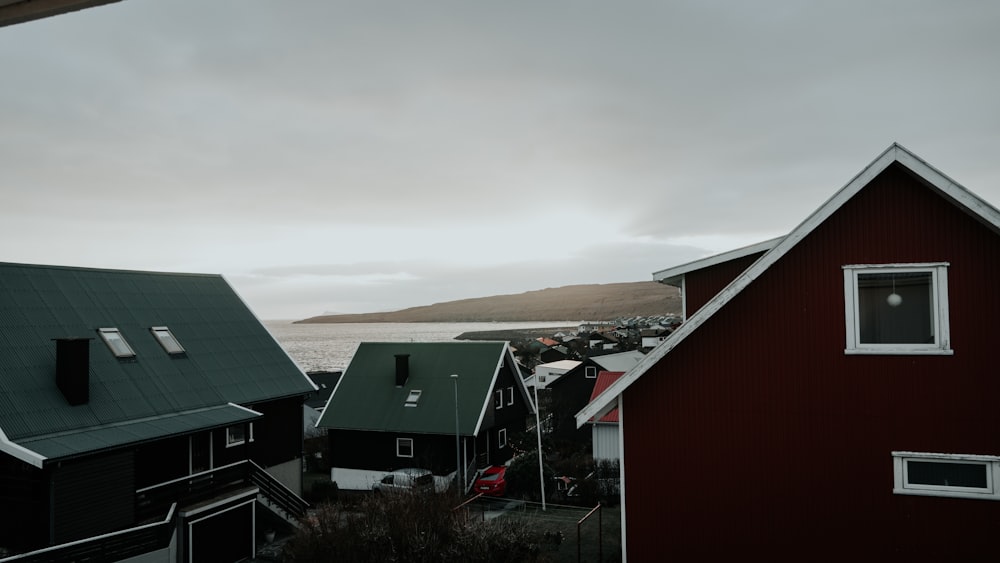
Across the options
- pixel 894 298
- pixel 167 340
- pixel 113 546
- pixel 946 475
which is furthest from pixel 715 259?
pixel 167 340

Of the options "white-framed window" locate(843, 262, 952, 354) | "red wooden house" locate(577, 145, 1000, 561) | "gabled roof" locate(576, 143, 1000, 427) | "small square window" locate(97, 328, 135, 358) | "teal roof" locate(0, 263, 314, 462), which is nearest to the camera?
"gabled roof" locate(576, 143, 1000, 427)

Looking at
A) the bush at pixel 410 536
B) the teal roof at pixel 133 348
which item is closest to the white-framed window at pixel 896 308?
the bush at pixel 410 536

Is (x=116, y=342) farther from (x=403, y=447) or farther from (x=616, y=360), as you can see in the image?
(x=616, y=360)

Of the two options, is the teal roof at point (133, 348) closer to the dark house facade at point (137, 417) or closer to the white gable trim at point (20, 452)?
the dark house facade at point (137, 417)

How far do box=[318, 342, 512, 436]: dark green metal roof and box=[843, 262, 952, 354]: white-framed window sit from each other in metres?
22.1

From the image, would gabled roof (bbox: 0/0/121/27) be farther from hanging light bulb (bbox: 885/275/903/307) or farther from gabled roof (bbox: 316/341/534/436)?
gabled roof (bbox: 316/341/534/436)

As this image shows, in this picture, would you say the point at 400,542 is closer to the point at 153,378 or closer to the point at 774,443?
the point at 774,443

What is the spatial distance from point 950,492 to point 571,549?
8945 millimetres

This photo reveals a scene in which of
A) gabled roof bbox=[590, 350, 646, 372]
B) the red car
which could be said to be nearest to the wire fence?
the red car

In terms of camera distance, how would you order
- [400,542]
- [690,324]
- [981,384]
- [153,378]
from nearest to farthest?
[981,384] < [690,324] < [400,542] < [153,378]

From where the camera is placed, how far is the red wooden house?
1034 cm

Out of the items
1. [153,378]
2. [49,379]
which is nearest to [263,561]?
[153,378]

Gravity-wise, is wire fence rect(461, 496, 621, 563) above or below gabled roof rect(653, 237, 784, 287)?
below

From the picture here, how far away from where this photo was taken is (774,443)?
37.0 ft
